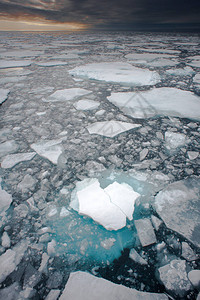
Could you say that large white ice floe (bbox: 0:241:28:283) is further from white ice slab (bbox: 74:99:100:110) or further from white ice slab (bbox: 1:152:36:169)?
white ice slab (bbox: 74:99:100:110)

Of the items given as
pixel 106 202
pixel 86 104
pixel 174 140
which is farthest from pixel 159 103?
pixel 106 202

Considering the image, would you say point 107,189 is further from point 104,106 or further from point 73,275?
point 104,106

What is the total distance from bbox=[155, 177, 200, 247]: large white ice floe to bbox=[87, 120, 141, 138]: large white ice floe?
0.55 m

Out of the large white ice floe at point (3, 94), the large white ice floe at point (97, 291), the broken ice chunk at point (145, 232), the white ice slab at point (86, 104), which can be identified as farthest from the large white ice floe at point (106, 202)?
the large white ice floe at point (3, 94)

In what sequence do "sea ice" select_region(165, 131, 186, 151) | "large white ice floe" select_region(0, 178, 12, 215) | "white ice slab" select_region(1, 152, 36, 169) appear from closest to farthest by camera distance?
"large white ice floe" select_region(0, 178, 12, 215), "white ice slab" select_region(1, 152, 36, 169), "sea ice" select_region(165, 131, 186, 151)

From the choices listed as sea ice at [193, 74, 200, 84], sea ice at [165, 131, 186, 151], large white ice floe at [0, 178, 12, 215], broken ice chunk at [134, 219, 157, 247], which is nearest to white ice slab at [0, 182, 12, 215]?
large white ice floe at [0, 178, 12, 215]

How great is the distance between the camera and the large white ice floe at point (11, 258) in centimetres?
48

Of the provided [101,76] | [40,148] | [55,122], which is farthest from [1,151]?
[101,76]

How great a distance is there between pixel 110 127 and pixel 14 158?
71 centimetres

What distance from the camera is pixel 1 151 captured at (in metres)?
0.96

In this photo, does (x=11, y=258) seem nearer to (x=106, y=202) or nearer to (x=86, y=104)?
(x=106, y=202)

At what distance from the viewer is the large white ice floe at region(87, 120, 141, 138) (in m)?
1.12

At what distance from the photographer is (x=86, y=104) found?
5.03ft

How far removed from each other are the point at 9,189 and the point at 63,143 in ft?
1.42
